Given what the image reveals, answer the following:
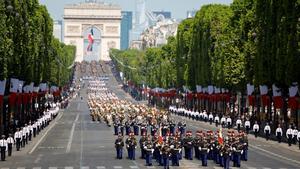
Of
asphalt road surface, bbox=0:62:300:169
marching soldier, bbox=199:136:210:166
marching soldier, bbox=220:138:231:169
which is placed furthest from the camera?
asphalt road surface, bbox=0:62:300:169

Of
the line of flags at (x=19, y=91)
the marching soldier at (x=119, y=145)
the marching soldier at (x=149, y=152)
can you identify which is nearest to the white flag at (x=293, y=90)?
the line of flags at (x=19, y=91)

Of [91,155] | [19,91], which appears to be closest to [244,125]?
[19,91]

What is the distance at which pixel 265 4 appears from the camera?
4060 inches

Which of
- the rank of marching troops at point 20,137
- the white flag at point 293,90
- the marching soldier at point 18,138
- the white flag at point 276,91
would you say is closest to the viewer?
the rank of marching troops at point 20,137

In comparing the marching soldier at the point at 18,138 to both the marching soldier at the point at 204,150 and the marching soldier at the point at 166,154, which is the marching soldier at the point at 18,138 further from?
the marching soldier at the point at 166,154

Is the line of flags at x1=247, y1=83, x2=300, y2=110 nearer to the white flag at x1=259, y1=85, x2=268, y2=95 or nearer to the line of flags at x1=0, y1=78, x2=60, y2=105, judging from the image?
the white flag at x1=259, y1=85, x2=268, y2=95

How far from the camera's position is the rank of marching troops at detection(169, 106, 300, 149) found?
85812 millimetres

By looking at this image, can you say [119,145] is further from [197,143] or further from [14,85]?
[14,85]

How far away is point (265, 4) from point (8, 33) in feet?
84.6

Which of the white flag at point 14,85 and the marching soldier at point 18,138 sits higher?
the white flag at point 14,85

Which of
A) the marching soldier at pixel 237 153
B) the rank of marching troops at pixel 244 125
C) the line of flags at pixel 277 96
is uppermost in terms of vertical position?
the line of flags at pixel 277 96

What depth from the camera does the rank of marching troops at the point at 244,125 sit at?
85.8 meters

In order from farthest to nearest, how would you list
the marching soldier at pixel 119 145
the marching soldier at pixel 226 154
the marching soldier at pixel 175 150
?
the marching soldier at pixel 119 145 < the marching soldier at pixel 175 150 < the marching soldier at pixel 226 154

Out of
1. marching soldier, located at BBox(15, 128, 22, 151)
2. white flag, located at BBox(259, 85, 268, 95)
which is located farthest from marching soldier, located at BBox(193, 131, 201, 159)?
white flag, located at BBox(259, 85, 268, 95)
